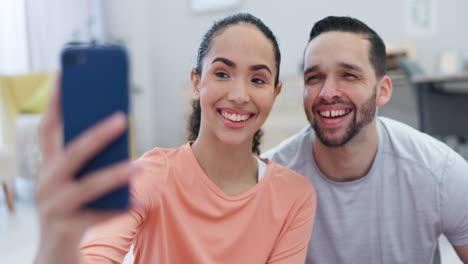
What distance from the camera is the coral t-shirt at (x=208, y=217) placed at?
97cm

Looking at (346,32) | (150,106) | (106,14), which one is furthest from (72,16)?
(346,32)

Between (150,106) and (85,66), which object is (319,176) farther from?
(150,106)

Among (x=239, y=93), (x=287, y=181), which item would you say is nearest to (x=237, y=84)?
(x=239, y=93)

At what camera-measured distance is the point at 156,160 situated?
3.39 ft

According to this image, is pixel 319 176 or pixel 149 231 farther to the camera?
pixel 319 176

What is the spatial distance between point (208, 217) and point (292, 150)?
0.48 m

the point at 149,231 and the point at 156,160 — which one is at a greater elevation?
the point at 156,160

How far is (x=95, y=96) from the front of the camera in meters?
0.48

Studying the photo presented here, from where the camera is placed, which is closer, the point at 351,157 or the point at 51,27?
the point at 351,157

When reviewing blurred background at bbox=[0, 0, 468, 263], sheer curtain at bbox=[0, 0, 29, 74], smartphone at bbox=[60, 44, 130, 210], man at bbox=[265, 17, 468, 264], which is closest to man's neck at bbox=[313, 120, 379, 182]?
man at bbox=[265, 17, 468, 264]

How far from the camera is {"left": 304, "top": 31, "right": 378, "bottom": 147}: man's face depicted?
1.20 metres

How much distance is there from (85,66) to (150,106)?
453cm

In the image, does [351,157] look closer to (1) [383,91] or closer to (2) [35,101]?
(1) [383,91]

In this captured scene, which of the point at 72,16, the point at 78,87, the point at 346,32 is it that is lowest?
the point at 78,87
